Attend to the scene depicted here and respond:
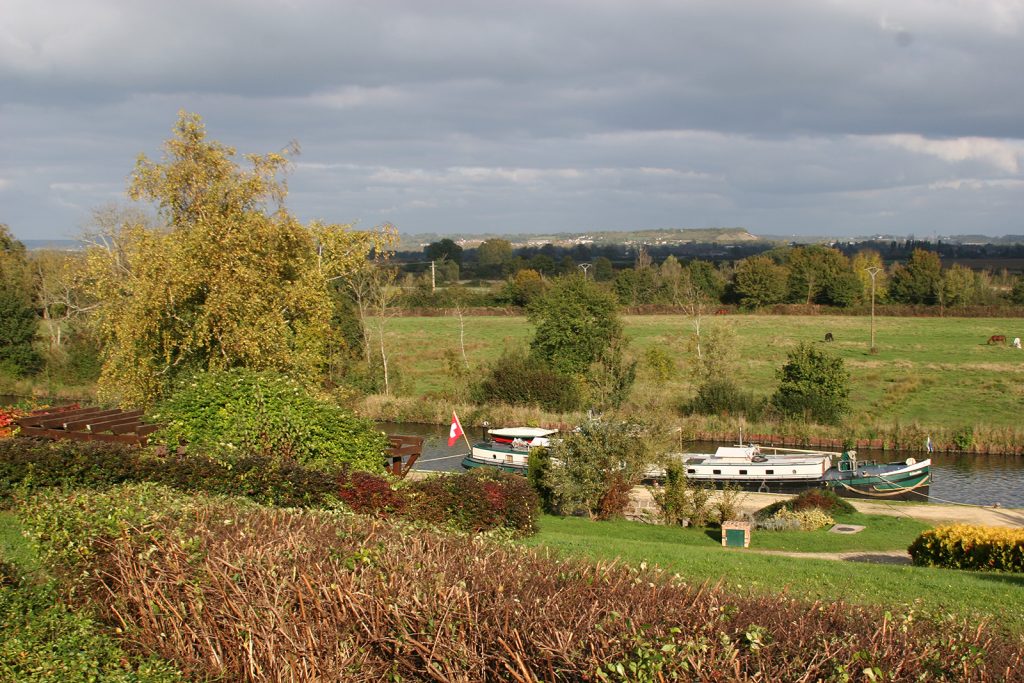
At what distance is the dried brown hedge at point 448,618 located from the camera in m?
5.46

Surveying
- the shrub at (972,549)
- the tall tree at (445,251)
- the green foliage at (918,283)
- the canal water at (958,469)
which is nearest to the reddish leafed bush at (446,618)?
the shrub at (972,549)

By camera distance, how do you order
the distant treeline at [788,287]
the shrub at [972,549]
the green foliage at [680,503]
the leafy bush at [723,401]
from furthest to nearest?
the distant treeline at [788,287]
the leafy bush at [723,401]
the green foliage at [680,503]
the shrub at [972,549]

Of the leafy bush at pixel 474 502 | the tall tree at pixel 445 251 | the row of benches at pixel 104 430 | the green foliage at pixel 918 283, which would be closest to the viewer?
the leafy bush at pixel 474 502

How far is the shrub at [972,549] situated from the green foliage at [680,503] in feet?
24.6

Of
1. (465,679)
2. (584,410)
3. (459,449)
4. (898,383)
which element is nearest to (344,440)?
(465,679)

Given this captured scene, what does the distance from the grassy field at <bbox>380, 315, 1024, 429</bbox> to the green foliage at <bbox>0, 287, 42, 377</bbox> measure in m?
22.1

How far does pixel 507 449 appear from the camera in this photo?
36500 millimetres

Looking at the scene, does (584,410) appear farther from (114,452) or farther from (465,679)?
(465,679)

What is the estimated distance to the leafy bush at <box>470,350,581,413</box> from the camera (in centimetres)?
4875

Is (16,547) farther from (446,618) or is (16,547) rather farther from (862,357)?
(862,357)

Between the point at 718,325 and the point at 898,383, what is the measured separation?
1128 cm

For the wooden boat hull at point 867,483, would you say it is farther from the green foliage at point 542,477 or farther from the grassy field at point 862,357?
the grassy field at point 862,357

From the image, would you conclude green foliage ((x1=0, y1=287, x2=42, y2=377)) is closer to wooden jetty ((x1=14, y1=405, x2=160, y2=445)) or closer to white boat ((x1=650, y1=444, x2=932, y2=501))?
wooden jetty ((x1=14, y1=405, x2=160, y2=445))

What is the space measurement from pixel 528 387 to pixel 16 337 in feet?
103
